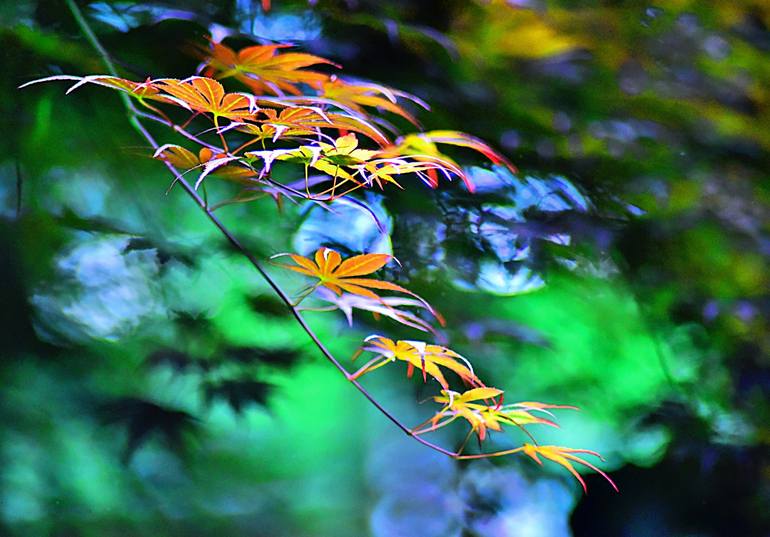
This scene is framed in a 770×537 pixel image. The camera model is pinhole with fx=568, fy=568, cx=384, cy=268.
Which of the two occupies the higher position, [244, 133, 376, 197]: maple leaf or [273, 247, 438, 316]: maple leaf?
[244, 133, 376, 197]: maple leaf

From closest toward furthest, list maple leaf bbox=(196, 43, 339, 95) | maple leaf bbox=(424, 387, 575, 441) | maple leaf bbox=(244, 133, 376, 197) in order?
maple leaf bbox=(244, 133, 376, 197) < maple leaf bbox=(424, 387, 575, 441) < maple leaf bbox=(196, 43, 339, 95)

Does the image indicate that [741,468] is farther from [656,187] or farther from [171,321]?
[171,321]

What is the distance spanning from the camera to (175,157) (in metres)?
0.58

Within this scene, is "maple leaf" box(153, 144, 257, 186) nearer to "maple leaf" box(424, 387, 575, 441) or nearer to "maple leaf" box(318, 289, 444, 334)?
"maple leaf" box(318, 289, 444, 334)

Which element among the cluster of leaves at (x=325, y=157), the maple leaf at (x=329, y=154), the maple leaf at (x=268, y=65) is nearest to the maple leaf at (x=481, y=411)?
the cluster of leaves at (x=325, y=157)

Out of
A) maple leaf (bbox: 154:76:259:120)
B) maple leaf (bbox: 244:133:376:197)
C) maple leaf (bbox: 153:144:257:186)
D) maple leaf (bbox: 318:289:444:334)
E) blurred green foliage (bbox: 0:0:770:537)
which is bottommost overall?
blurred green foliage (bbox: 0:0:770:537)

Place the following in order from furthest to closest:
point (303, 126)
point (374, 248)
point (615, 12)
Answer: point (615, 12) < point (374, 248) < point (303, 126)

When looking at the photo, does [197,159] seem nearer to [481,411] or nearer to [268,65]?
[268,65]

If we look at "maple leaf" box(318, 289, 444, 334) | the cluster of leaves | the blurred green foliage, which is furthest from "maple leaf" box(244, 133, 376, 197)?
the blurred green foliage

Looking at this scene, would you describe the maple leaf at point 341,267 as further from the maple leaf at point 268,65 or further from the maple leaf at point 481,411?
the maple leaf at point 268,65

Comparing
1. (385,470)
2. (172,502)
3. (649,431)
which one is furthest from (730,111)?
(172,502)

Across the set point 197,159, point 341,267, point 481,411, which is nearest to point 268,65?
point 197,159

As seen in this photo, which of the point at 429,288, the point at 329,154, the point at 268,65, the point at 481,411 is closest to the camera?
the point at 329,154

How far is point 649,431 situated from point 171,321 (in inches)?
40.1
